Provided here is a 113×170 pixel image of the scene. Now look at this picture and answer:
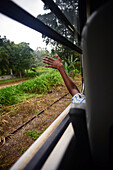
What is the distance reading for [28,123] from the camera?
6.37 ft

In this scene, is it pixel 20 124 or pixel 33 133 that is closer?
pixel 33 133

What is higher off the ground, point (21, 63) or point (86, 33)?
point (21, 63)

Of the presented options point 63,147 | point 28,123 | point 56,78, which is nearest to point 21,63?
point 56,78

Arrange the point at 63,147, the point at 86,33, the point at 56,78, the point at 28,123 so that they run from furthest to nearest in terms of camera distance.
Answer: the point at 56,78 → the point at 28,123 → the point at 63,147 → the point at 86,33

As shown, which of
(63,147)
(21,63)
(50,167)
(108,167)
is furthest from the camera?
(21,63)

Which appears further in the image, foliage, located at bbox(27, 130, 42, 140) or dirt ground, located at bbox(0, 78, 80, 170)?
foliage, located at bbox(27, 130, 42, 140)

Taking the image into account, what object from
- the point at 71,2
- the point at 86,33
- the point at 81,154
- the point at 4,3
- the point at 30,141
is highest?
the point at 71,2

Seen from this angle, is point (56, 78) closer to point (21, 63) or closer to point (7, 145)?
point (7, 145)

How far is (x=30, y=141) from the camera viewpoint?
149cm

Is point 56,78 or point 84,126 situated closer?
point 84,126

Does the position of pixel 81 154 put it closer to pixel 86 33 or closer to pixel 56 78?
pixel 86 33

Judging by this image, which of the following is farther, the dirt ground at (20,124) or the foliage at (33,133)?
the foliage at (33,133)

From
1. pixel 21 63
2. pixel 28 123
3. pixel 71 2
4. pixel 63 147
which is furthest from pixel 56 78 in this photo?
pixel 21 63

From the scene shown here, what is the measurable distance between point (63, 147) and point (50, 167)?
0.13m
